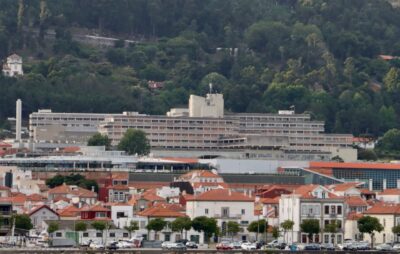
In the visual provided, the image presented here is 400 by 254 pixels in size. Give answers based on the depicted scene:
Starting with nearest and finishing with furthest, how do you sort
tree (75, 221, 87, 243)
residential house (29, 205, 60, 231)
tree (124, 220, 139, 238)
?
tree (75, 221, 87, 243) → tree (124, 220, 139, 238) → residential house (29, 205, 60, 231)

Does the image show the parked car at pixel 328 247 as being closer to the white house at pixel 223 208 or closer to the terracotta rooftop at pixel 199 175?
the white house at pixel 223 208

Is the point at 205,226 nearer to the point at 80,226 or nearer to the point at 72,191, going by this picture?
the point at 80,226

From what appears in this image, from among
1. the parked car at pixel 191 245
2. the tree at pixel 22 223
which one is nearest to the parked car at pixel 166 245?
the parked car at pixel 191 245

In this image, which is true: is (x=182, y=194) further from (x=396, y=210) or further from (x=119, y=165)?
(x=119, y=165)

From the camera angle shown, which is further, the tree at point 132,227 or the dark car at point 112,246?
the tree at point 132,227

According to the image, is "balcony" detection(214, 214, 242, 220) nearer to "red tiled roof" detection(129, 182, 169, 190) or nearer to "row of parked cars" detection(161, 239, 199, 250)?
"row of parked cars" detection(161, 239, 199, 250)

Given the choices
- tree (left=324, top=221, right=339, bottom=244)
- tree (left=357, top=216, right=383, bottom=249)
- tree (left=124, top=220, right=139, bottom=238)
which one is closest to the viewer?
tree (left=124, top=220, right=139, bottom=238)

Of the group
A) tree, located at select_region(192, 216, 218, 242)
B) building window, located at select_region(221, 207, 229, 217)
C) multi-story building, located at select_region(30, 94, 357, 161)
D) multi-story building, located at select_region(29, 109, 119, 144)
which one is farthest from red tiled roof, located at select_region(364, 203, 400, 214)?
multi-story building, located at select_region(29, 109, 119, 144)

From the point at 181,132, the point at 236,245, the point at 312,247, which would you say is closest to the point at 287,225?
the point at 312,247

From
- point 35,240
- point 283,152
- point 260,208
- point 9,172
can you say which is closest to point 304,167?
point 283,152
